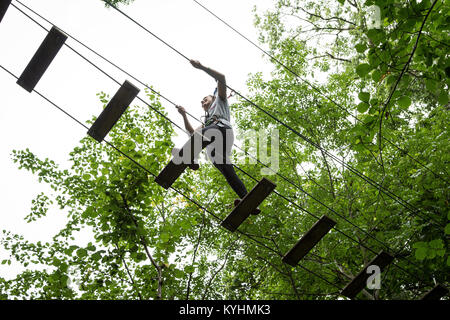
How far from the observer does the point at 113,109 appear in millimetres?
3635

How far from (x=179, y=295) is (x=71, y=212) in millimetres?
3020

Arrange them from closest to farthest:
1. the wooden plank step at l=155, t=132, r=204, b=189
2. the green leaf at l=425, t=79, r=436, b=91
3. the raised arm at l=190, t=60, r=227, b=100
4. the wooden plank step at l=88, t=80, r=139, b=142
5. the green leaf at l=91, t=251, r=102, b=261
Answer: the green leaf at l=425, t=79, r=436, b=91, the wooden plank step at l=88, t=80, r=139, b=142, the raised arm at l=190, t=60, r=227, b=100, the wooden plank step at l=155, t=132, r=204, b=189, the green leaf at l=91, t=251, r=102, b=261

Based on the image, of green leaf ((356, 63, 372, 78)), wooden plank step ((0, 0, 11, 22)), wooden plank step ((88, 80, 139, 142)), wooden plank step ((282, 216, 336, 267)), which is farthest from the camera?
wooden plank step ((282, 216, 336, 267))

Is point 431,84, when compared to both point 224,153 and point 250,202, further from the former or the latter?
point 224,153

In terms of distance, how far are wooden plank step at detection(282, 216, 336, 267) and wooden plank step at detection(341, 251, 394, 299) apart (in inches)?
31.5

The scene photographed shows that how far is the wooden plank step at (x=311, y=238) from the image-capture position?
402cm

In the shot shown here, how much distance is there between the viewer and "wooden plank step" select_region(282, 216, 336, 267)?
4.02 m

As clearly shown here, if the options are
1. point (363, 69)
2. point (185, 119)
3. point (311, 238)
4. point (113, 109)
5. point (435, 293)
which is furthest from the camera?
point (435, 293)

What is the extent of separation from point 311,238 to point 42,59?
11.4 ft

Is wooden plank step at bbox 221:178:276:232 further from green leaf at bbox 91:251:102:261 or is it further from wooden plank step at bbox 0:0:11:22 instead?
wooden plank step at bbox 0:0:11:22

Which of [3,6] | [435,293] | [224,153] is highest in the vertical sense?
[3,6]

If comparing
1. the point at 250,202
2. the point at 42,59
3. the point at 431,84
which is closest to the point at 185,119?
the point at 250,202

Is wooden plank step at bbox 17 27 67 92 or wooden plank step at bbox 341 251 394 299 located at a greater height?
wooden plank step at bbox 17 27 67 92

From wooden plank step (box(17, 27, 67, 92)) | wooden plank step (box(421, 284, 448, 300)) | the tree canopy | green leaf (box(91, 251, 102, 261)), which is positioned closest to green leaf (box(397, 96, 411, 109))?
the tree canopy
